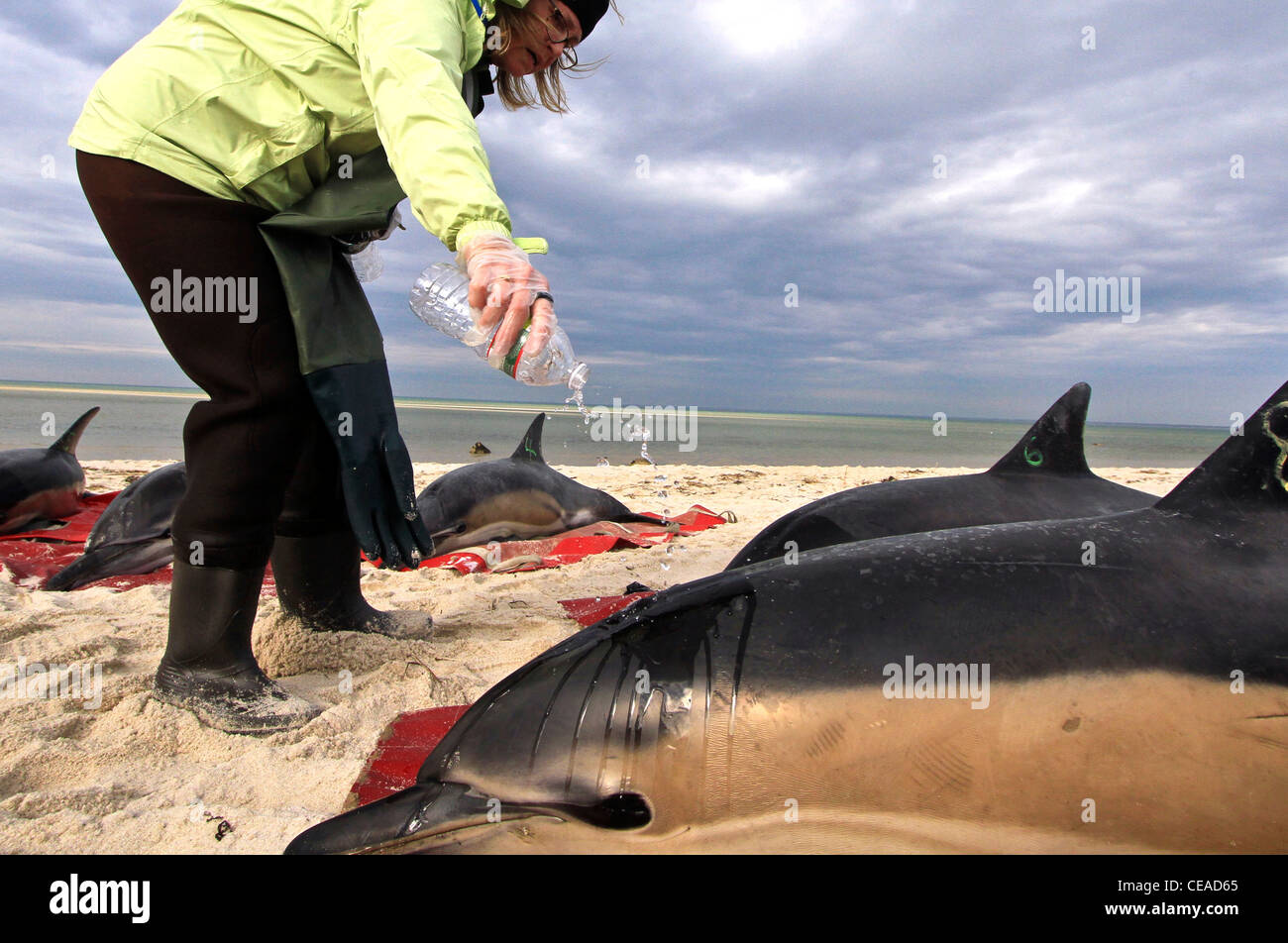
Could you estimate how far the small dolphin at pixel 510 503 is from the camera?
5.23 metres

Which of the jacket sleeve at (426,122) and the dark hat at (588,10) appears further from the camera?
the dark hat at (588,10)

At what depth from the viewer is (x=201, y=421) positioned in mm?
2117

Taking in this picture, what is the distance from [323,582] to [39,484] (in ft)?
12.9

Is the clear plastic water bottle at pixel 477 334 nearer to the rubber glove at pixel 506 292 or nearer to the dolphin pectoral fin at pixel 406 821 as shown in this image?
the rubber glove at pixel 506 292

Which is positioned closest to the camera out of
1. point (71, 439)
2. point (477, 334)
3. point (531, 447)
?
point (477, 334)

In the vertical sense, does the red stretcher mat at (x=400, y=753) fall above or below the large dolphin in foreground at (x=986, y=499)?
below

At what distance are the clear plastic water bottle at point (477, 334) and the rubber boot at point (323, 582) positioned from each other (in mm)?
886

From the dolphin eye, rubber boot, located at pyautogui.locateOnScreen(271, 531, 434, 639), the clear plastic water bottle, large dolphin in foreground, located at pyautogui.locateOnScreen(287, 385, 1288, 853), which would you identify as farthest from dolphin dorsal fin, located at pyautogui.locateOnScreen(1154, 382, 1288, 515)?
rubber boot, located at pyautogui.locateOnScreen(271, 531, 434, 639)

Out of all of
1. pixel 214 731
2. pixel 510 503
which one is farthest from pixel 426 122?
pixel 510 503

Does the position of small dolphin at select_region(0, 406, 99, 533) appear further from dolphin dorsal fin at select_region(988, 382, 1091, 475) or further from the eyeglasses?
dolphin dorsal fin at select_region(988, 382, 1091, 475)

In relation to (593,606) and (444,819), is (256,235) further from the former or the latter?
(593,606)

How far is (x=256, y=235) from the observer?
6.89 ft

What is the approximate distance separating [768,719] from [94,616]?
3083 millimetres

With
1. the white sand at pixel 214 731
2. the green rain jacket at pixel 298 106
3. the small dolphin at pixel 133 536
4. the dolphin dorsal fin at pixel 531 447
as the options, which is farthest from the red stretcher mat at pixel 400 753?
the dolphin dorsal fin at pixel 531 447
